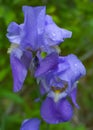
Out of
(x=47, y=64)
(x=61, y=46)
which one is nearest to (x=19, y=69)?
(x=47, y=64)

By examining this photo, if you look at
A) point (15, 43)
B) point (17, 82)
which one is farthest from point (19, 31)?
point (17, 82)

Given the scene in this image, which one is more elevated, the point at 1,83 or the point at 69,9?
the point at 69,9

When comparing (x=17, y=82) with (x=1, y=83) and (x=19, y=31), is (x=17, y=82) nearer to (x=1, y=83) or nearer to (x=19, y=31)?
(x=19, y=31)

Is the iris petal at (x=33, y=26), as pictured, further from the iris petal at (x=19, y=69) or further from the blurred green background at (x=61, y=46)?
the blurred green background at (x=61, y=46)

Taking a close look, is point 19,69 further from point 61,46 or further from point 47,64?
point 61,46

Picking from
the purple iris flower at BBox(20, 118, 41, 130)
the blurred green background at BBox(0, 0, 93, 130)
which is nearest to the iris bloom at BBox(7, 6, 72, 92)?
the purple iris flower at BBox(20, 118, 41, 130)

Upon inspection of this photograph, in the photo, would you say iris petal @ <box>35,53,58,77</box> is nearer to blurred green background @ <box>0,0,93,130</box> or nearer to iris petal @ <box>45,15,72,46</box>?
iris petal @ <box>45,15,72,46</box>
